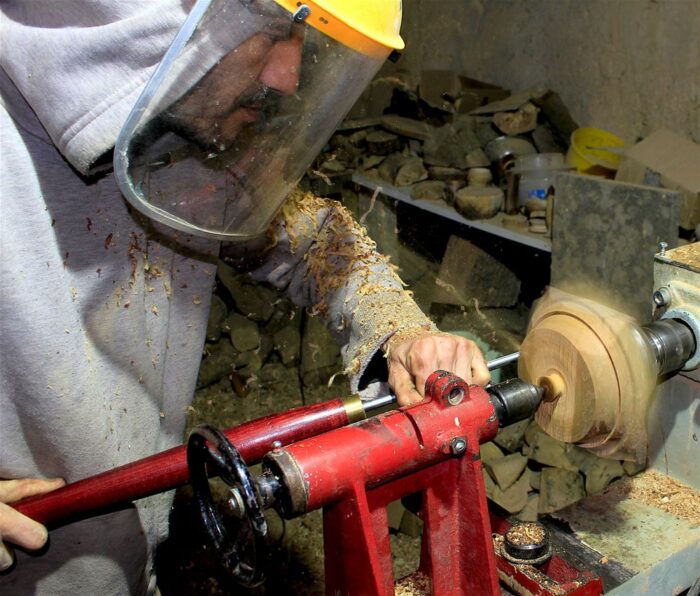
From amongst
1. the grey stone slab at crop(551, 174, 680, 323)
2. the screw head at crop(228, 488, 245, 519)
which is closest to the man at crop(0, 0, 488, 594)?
the screw head at crop(228, 488, 245, 519)

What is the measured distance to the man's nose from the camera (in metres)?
1.07

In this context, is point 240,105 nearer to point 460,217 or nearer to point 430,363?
point 430,363

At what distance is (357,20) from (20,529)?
3.48 feet

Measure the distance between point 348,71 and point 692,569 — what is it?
1.09 metres

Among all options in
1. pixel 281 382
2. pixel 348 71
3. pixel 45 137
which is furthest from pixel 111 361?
pixel 281 382

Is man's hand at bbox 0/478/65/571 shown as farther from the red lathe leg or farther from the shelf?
the shelf

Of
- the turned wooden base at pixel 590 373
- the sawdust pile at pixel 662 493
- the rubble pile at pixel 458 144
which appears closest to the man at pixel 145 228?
the turned wooden base at pixel 590 373

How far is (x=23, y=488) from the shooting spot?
1316 millimetres

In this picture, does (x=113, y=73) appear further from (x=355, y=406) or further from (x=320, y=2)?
(x=355, y=406)

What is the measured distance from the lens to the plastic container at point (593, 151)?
11.5 feet

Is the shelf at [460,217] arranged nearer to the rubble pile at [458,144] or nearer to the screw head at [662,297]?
the rubble pile at [458,144]

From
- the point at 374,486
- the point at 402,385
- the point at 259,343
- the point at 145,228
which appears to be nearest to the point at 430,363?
the point at 402,385

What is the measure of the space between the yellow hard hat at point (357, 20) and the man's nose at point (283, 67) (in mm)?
57

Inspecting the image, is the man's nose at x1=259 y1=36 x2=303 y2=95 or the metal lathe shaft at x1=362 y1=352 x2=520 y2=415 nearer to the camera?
the man's nose at x1=259 y1=36 x2=303 y2=95
